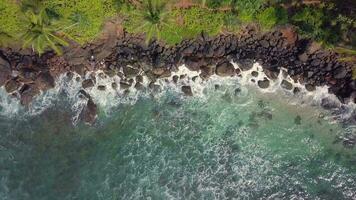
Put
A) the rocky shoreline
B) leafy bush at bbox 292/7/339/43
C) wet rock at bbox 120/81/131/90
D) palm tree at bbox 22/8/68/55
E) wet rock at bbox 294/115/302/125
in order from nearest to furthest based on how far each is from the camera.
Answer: palm tree at bbox 22/8/68/55
leafy bush at bbox 292/7/339/43
the rocky shoreline
wet rock at bbox 294/115/302/125
wet rock at bbox 120/81/131/90

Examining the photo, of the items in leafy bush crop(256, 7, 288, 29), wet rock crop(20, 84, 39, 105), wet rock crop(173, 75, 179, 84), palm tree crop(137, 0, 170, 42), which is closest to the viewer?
palm tree crop(137, 0, 170, 42)

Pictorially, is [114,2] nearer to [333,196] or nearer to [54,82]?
[54,82]

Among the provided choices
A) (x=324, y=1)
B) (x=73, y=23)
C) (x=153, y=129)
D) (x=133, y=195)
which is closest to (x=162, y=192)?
(x=133, y=195)

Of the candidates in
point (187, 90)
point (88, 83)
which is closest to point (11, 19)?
point (88, 83)

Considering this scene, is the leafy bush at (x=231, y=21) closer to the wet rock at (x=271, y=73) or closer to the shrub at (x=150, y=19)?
the wet rock at (x=271, y=73)

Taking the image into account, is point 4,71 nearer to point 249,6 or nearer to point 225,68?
point 225,68

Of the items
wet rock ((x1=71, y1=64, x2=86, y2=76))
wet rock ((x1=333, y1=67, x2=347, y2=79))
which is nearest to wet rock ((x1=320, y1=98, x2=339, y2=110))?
wet rock ((x1=333, y1=67, x2=347, y2=79))

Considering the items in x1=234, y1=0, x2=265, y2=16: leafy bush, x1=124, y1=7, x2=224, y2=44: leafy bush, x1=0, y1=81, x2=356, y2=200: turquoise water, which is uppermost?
x1=234, y1=0, x2=265, y2=16: leafy bush

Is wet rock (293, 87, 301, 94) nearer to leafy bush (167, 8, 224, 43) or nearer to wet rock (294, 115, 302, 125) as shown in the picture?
wet rock (294, 115, 302, 125)

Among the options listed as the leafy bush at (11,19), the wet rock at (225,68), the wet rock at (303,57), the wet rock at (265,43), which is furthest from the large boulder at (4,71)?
the wet rock at (303,57)
